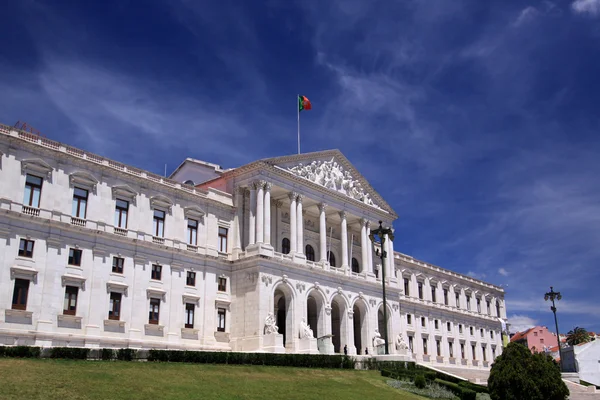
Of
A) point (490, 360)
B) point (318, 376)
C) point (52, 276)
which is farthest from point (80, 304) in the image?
point (490, 360)

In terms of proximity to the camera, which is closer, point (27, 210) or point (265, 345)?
point (27, 210)

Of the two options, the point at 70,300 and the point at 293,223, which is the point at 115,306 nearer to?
the point at 70,300

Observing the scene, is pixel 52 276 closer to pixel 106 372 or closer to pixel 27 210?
pixel 27 210

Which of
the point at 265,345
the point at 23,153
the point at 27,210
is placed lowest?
the point at 265,345

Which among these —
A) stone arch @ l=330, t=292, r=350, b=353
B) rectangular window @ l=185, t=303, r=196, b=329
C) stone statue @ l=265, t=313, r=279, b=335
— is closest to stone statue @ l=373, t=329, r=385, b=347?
stone arch @ l=330, t=292, r=350, b=353

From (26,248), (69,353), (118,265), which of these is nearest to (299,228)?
(118,265)

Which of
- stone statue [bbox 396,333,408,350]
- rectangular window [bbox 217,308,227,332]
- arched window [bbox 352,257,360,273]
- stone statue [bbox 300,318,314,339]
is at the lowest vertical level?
stone statue [bbox 396,333,408,350]

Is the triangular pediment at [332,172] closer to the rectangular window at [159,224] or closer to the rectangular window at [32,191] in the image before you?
the rectangular window at [159,224]

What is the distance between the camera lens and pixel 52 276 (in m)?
41.6

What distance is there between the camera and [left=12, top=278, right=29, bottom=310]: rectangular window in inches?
1558

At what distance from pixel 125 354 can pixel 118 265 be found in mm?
12386

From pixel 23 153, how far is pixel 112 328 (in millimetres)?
13720

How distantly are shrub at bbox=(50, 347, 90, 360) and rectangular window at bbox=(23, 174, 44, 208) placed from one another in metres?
13.1

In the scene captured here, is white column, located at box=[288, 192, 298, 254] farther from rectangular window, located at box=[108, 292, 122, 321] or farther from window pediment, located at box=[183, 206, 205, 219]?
rectangular window, located at box=[108, 292, 122, 321]
